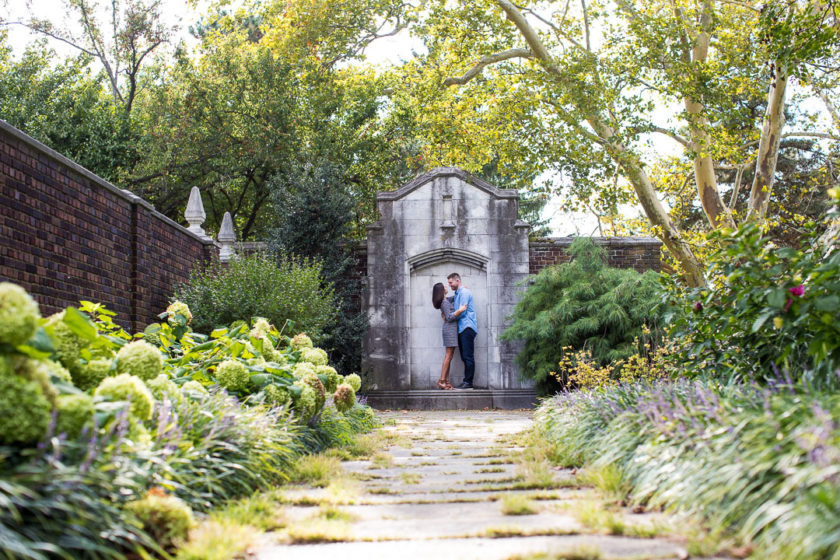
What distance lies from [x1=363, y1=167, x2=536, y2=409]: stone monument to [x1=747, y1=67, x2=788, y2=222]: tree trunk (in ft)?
12.7

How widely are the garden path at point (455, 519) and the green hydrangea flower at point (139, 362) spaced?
3.20 ft

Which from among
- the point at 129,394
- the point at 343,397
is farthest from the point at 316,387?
the point at 129,394

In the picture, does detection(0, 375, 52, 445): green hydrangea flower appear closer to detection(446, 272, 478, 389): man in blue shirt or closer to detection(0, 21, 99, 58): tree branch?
detection(446, 272, 478, 389): man in blue shirt

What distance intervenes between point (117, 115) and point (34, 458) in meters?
19.2

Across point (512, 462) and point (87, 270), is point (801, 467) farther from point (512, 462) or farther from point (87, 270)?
point (87, 270)

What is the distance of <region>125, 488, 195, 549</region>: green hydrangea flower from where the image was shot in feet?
9.03

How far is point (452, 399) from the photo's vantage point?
1302 cm

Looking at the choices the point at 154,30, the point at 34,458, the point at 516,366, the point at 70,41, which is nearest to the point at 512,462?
the point at 34,458

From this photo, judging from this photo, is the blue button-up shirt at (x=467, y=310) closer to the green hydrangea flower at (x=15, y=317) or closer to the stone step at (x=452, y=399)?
the stone step at (x=452, y=399)

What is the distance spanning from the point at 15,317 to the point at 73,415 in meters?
0.43

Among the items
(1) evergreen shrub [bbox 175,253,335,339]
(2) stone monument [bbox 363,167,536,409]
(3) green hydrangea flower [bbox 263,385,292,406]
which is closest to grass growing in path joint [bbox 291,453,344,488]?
(3) green hydrangea flower [bbox 263,385,292,406]

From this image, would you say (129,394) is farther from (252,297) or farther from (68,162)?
(252,297)

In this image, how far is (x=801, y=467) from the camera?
2693 mm

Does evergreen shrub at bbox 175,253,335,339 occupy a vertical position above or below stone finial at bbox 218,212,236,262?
below
